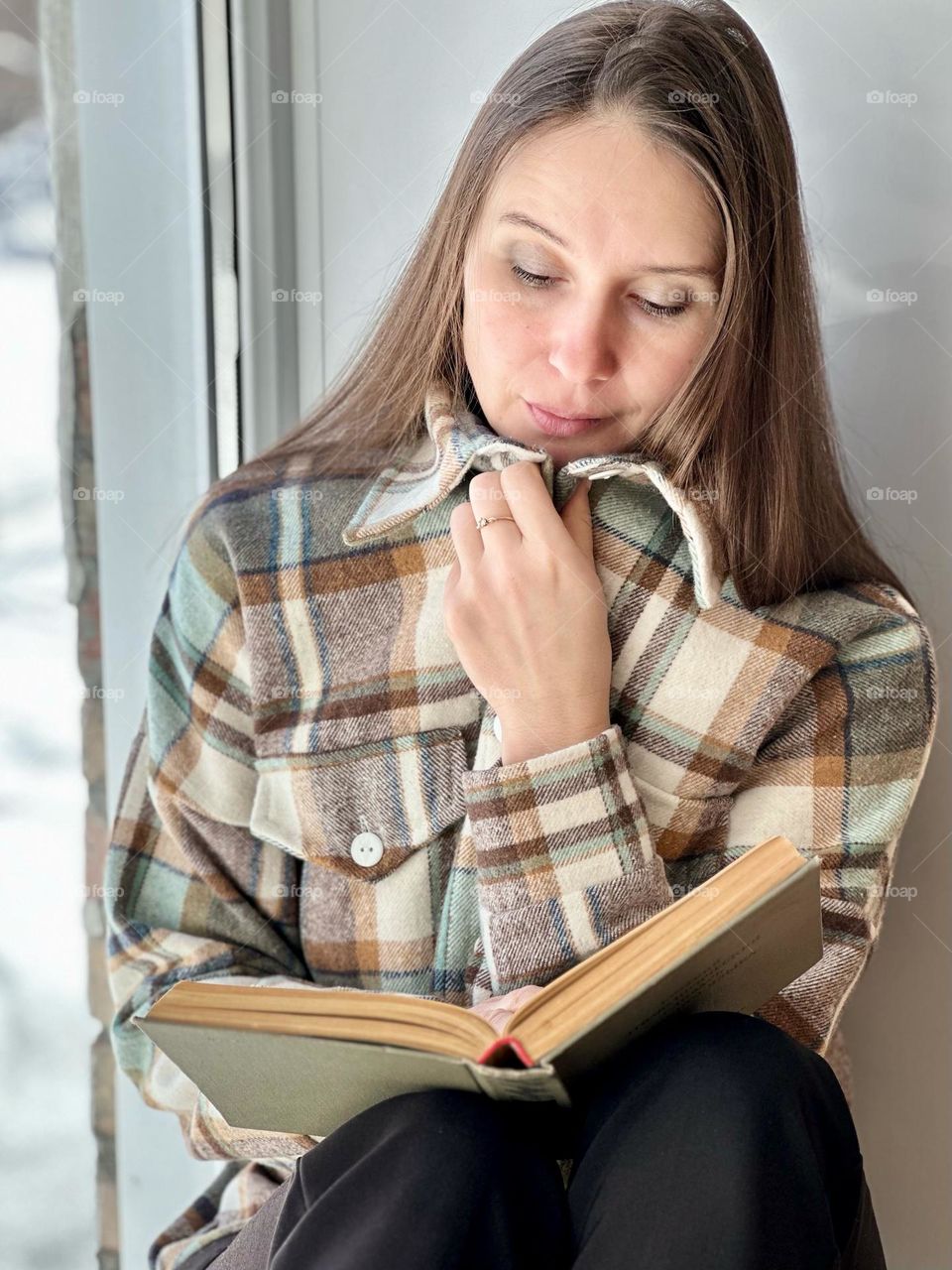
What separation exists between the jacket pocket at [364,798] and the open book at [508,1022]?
0.91ft

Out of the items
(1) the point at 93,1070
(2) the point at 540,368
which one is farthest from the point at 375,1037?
(1) the point at 93,1070

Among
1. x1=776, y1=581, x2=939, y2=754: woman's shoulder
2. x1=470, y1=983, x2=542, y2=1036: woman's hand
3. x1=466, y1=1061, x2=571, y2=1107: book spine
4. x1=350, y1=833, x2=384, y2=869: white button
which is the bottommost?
x1=470, y1=983, x2=542, y2=1036: woman's hand

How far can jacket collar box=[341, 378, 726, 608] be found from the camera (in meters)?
0.97

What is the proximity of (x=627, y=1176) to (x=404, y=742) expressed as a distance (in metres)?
0.41

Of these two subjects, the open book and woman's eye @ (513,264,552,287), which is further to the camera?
woman's eye @ (513,264,552,287)

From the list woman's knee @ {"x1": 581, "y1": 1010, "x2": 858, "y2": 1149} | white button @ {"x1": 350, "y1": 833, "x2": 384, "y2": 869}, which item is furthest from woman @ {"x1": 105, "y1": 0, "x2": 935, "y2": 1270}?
woman's knee @ {"x1": 581, "y1": 1010, "x2": 858, "y2": 1149}

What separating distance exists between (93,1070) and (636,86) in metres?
1.10

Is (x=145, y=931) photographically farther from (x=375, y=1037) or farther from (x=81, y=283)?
(x=81, y=283)

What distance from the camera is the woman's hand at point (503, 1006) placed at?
84 centimetres

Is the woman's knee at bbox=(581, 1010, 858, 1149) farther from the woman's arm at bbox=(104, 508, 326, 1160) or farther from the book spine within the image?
the woman's arm at bbox=(104, 508, 326, 1160)

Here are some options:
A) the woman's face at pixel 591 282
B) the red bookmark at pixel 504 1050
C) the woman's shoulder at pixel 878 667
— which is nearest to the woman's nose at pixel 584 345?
the woman's face at pixel 591 282

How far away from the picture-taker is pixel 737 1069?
729 mm

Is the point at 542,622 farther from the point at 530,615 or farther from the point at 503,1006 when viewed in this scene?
the point at 503,1006

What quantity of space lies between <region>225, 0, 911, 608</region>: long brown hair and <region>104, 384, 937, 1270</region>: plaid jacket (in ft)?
0.11
